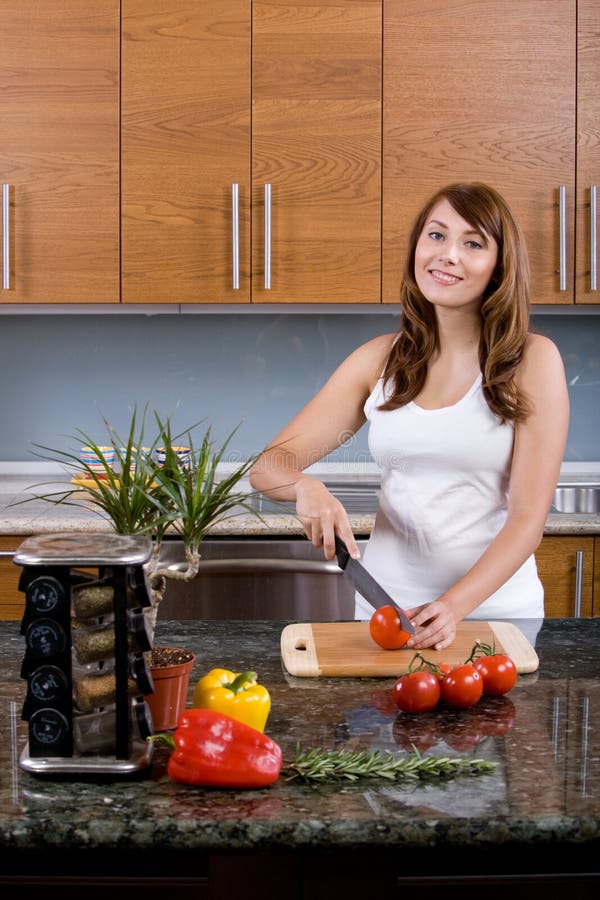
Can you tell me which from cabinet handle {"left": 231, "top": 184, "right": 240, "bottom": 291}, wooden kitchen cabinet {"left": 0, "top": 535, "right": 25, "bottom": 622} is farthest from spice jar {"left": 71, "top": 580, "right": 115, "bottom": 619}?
cabinet handle {"left": 231, "top": 184, "right": 240, "bottom": 291}

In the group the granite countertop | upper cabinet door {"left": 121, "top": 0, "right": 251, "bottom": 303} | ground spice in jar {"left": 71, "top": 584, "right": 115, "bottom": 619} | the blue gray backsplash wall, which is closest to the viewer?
ground spice in jar {"left": 71, "top": 584, "right": 115, "bottom": 619}

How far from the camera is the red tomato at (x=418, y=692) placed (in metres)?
1.25

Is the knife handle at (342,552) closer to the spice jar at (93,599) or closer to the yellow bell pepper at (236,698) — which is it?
the yellow bell pepper at (236,698)

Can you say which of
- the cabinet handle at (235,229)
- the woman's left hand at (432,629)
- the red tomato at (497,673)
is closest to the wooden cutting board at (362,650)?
the woman's left hand at (432,629)

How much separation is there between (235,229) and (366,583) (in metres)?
1.68

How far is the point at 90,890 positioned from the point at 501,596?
1.01 m

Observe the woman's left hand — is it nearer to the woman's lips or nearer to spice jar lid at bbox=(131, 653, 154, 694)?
spice jar lid at bbox=(131, 653, 154, 694)

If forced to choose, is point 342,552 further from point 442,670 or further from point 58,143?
point 58,143

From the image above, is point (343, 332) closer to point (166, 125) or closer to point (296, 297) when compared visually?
point (296, 297)

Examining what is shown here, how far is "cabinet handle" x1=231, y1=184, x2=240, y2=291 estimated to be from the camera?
299 cm

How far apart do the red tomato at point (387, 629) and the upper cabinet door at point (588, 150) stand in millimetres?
1847

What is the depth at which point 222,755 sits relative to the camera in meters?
1.03

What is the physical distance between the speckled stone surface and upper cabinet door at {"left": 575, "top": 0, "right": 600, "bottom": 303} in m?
1.95

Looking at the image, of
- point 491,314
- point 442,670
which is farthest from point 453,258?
point 442,670
